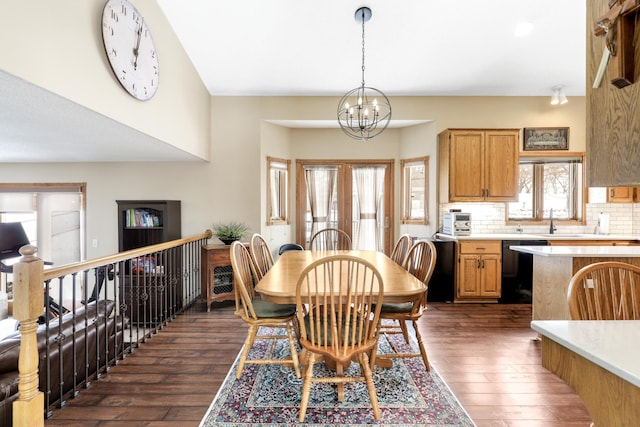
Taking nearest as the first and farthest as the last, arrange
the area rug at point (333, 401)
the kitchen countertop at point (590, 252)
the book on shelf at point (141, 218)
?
1. the area rug at point (333, 401)
2. the kitchen countertop at point (590, 252)
3. the book on shelf at point (141, 218)

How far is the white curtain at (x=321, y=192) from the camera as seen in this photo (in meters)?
5.33

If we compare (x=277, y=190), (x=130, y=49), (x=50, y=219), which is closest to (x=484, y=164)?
(x=277, y=190)

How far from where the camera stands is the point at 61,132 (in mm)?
2887

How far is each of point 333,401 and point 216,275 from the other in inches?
103

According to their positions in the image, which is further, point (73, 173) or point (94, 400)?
point (73, 173)

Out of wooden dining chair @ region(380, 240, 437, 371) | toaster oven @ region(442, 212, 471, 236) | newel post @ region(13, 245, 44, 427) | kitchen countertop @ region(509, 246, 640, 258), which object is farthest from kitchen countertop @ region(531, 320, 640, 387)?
toaster oven @ region(442, 212, 471, 236)

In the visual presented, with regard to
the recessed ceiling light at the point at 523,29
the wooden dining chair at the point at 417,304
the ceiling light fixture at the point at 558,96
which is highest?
the recessed ceiling light at the point at 523,29

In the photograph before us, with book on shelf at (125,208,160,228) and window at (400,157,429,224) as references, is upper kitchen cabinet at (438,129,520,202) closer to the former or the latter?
window at (400,157,429,224)

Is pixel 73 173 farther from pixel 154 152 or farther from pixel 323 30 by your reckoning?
pixel 323 30

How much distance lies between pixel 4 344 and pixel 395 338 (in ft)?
9.64

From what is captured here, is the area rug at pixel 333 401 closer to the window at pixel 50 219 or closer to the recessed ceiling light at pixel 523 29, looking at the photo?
the recessed ceiling light at pixel 523 29

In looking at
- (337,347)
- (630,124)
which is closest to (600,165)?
(630,124)

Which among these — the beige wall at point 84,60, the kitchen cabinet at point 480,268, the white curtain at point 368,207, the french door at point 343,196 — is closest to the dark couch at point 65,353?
the beige wall at point 84,60

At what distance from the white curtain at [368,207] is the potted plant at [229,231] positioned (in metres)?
1.87
